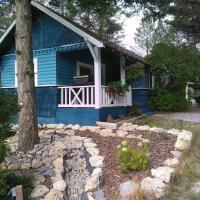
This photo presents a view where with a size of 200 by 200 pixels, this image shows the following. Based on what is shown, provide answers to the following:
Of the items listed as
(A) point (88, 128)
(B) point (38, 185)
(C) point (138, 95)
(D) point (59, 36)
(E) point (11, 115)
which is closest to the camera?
(E) point (11, 115)

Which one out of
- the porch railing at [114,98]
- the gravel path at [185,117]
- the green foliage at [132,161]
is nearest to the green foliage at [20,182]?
the green foliage at [132,161]

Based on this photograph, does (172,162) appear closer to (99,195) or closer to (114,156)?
(114,156)

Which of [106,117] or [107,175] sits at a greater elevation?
[106,117]

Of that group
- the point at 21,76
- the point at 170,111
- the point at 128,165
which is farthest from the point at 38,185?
the point at 170,111

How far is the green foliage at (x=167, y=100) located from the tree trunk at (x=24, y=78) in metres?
9.33

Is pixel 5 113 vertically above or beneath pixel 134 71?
beneath

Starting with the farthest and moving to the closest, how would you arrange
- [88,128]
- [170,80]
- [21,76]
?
[170,80], [88,128], [21,76]

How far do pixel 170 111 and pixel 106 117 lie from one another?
5845 mm

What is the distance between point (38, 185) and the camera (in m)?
5.68

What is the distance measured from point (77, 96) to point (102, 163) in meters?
5.12

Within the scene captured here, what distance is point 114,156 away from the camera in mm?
6652

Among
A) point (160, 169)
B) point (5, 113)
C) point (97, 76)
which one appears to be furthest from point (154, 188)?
point (97, 76)

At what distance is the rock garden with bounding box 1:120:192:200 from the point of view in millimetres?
5164

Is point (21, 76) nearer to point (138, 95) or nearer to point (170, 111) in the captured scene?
point (138, 95)
